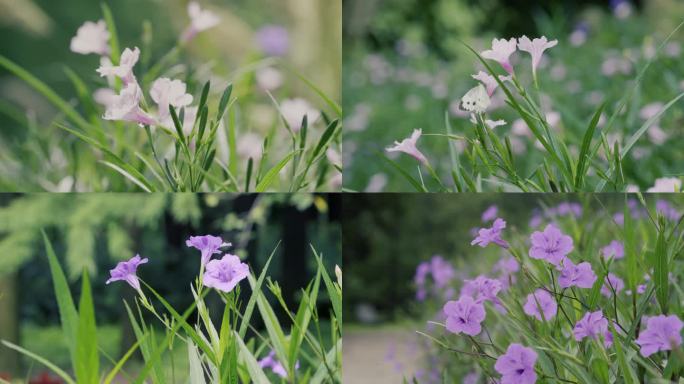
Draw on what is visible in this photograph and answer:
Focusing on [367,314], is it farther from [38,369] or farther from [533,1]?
[533,1]

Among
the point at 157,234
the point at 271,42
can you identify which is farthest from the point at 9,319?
the point at 271,42

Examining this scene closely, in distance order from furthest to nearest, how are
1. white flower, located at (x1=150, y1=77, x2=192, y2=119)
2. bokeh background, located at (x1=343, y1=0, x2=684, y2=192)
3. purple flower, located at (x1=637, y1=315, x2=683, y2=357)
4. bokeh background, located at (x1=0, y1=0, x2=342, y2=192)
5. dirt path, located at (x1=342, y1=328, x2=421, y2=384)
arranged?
dirt path, located at (x1=342, y1=328, x2=421, y2=384) < bokeh background, located at (x1=343, y1=0, x2=684, y2=192) < bokeh background, located at (x1=0, y1=0, x2=342, y2=192) < white flower, located at (x1=150, y1=77, x2=192, y2=119) < purple flower, located at (x1=637, y1=315, x2=683, y2=357)

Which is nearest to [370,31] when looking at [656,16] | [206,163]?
[656,16]

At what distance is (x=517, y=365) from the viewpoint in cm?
74

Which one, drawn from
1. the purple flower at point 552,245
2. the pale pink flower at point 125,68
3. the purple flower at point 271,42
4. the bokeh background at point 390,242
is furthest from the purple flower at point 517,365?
the bokeh background at point 390,242

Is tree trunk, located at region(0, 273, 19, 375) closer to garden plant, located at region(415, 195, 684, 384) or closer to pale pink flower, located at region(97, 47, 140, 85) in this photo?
pale pink flower, located at region(97, 47, 140, 85)

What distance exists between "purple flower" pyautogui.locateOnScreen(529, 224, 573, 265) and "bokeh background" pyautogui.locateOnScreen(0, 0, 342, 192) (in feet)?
1.62

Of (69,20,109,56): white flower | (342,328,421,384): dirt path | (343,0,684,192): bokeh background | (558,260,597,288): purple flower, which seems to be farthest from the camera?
(342,328,421,384): dirt path

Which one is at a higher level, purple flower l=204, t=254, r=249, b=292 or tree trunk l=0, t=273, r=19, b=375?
purple flower l=204, t=254, r=249, b=292

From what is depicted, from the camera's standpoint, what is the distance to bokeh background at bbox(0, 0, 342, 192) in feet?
4.98

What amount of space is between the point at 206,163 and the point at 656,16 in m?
5.68

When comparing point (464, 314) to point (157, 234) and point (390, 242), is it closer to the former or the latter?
point (157, 234)

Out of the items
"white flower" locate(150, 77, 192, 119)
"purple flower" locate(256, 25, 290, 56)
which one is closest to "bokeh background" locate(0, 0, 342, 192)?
"purple flower" locate(256, 25, 290, 56)

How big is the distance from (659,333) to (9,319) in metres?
2.44
